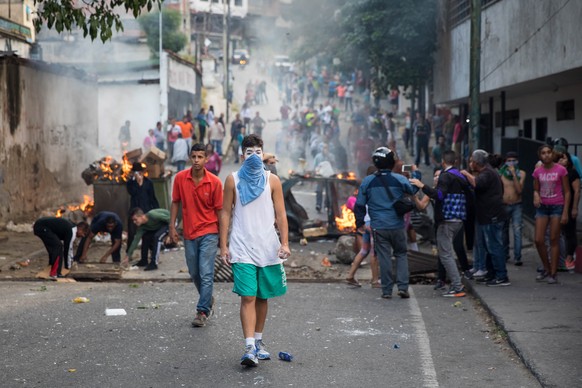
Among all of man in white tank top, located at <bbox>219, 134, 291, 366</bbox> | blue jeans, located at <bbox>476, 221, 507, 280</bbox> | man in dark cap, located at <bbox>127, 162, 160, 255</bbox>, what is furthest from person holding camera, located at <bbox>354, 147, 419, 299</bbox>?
man in dark cap, located at <bbox>127, 162, 160, 255</bbox>

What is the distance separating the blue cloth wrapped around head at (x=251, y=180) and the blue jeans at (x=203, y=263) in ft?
6.01

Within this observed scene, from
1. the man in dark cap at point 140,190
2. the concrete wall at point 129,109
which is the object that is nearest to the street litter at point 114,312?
the man in dark cap at point 140,190

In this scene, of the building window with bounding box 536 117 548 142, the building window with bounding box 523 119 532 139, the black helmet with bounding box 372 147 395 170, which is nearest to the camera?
the black helmet with bounding box 372 147 395 170

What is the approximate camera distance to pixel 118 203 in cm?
1817

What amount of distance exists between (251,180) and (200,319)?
6.95 feet

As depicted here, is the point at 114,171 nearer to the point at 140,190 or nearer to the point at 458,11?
the point at 140,190

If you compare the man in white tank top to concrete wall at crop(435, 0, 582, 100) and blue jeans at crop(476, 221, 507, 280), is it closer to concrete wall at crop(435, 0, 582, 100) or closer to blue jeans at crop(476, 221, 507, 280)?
blue jeans at crop(476, 221, 507, 280)

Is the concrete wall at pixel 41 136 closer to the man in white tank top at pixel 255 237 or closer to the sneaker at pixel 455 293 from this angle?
the sneaker at pixel 455 293

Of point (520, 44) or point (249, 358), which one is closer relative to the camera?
point (249, 358)

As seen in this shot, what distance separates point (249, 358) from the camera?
727 cm

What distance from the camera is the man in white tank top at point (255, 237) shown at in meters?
7.54

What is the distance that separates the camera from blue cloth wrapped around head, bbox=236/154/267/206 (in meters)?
7.62

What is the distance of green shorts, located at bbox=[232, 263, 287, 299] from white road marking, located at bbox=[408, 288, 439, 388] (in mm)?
1329

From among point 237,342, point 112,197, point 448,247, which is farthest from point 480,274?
point 112,197
